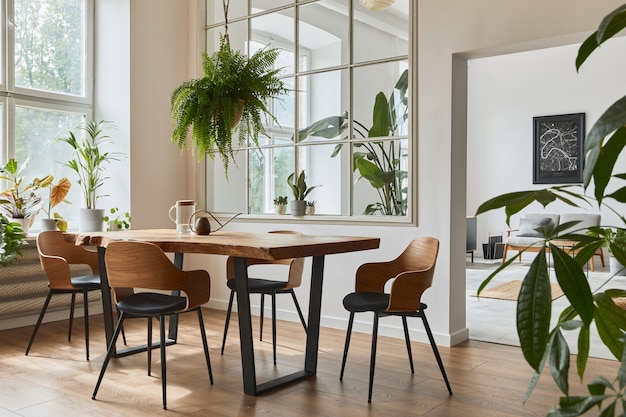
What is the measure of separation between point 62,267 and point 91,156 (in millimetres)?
1677

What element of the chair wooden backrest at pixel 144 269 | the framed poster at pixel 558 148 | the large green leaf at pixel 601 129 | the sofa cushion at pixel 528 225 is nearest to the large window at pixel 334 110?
the chair wooden backrest at pixel 144 269

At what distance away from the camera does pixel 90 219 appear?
5.12m

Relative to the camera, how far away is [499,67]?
10.8 metres

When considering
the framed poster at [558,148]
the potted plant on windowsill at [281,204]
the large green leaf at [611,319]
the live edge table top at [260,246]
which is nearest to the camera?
the large green leaf at [611,319]

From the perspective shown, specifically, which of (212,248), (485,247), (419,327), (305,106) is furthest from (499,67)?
(212,248)

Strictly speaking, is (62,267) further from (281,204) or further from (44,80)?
(44,80)

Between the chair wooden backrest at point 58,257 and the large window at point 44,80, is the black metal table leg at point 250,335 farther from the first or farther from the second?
the large window at point 44,80

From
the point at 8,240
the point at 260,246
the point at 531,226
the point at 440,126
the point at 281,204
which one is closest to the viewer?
the point at 260,246

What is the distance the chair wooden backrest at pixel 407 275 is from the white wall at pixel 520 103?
6.70 meters

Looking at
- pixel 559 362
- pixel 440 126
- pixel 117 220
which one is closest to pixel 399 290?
pixel 440 126

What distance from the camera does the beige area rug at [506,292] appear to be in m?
6.20

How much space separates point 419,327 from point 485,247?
655cm

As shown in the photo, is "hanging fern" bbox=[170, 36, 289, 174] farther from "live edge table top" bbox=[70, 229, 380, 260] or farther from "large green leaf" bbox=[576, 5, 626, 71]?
"large green leaf" bbox=[576, 5, 626, 71]

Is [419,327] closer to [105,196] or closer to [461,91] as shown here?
[461,91]
